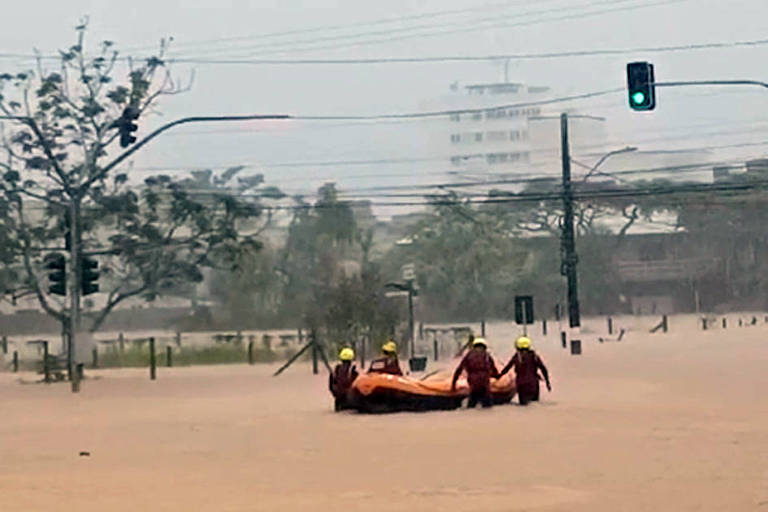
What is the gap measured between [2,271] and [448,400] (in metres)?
36.8

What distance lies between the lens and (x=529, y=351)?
35594 mm

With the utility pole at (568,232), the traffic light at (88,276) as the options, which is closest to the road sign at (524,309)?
the utility pole at (568,232)

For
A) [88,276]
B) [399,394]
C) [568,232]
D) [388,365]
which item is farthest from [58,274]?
[568,232]

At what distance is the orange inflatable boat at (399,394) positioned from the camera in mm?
34406

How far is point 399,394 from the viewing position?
34.5 metres

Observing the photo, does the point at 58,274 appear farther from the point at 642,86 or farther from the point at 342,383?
the point at 642,86

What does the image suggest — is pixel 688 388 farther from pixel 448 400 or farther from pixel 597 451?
pixel 597 451

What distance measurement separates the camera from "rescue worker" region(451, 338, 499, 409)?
34.4 meters

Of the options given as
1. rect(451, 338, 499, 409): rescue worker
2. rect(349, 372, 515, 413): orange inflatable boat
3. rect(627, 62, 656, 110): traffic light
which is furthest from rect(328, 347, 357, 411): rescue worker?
rect(627, 62, 656, 110): traffic light

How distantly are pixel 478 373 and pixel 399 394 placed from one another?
165cm

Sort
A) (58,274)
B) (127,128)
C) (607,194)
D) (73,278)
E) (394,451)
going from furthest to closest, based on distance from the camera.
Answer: (607,194) → (73,278) → (58,274) → (127,128) → (394,451)

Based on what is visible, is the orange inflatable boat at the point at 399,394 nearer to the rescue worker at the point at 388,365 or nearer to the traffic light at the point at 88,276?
the rescue worker at the point at 388,365

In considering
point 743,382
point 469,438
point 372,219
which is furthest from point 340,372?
point 372,219

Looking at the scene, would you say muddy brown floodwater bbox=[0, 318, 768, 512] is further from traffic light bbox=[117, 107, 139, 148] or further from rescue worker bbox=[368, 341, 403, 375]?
traffic light bbox=[117, 107, 139, 148]
